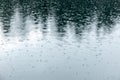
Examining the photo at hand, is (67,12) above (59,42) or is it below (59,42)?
above

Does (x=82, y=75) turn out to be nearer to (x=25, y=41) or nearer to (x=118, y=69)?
(x=118, y=69)

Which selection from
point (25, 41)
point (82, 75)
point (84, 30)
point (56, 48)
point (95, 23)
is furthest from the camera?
point (95, 23)

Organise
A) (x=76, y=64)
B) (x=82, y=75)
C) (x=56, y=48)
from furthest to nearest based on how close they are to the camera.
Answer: (x=56, y=48) → (x=76, y=64) → (x=82, y=75)

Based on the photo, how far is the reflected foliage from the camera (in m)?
81.2

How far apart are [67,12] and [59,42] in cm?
3518

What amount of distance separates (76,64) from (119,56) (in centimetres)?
1037

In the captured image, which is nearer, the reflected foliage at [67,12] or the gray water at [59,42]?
the gray water at [59,42]

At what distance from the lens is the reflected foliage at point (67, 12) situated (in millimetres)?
81250

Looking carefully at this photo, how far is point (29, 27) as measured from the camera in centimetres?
7844

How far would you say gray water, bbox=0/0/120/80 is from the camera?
163 feet

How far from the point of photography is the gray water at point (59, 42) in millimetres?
49562

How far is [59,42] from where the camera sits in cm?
6512

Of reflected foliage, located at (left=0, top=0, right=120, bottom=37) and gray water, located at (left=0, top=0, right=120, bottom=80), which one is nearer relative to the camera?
gray water, located at (left=0, top=0, right=120, bottom=80)

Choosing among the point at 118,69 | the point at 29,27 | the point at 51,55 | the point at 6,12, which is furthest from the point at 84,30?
the point at 6,12
